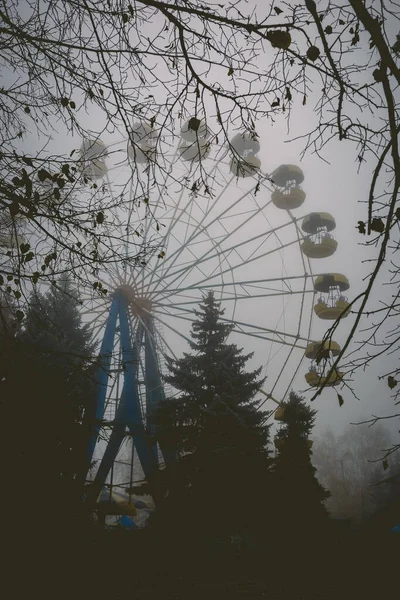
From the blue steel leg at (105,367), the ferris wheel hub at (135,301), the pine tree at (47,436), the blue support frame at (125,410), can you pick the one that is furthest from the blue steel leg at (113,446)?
the ferris wheel hub at (135,301)

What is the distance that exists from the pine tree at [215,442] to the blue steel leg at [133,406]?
75cm

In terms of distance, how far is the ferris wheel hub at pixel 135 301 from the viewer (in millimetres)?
14961

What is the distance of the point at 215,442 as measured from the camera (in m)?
11.1

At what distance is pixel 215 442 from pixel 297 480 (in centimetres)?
564

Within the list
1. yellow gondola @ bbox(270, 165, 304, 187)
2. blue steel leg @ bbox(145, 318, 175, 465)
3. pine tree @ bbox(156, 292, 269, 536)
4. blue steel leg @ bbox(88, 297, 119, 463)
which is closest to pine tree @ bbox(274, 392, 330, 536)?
pine tree @ bbox(156, 292, 269, 536)

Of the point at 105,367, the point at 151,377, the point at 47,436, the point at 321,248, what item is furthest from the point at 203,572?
the point at 321,248

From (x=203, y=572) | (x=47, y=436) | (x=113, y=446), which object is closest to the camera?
(x=47, y=436)

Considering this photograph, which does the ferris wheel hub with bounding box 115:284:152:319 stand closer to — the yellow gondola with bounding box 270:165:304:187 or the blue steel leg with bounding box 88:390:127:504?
the blue steel leg with bounding box 88:390:127:504

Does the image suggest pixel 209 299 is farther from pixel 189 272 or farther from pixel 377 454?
pixel 377 454

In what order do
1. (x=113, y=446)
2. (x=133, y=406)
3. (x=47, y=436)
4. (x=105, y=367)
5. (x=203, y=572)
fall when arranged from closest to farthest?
(x=47, y=436) < (x=203, y=572) < (x=113, y=446) < (x=105, y=367) < (x=133, y=406)

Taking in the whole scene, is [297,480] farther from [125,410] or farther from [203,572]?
[125,410]

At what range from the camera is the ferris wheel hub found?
1496cm

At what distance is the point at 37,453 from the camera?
26.0 ft

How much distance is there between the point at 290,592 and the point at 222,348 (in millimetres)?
7051
